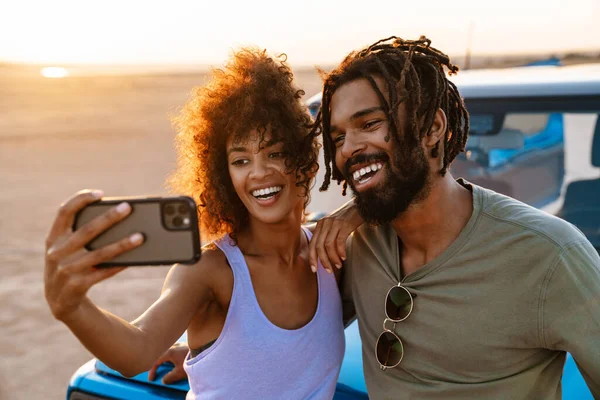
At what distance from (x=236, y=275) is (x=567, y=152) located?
2.36 m

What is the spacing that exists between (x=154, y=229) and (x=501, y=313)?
0.99 metres

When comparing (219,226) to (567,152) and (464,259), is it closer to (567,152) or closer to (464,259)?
(464,259)

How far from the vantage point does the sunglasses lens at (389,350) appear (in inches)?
79.4

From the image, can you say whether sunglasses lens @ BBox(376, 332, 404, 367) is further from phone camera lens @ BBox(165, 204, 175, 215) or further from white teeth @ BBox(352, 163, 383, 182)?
phone camera lens @ BBox(165, 204, 175, 215)

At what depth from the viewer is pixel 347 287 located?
2.35m

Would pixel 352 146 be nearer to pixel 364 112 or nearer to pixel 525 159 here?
pixel 364 112

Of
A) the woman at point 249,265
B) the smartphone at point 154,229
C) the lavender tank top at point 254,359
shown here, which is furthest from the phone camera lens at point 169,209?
the lavender tank top at point 254,359

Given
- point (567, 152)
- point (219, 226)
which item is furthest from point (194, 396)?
point (567, 152)

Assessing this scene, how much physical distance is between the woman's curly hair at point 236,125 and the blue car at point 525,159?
2.07 feet

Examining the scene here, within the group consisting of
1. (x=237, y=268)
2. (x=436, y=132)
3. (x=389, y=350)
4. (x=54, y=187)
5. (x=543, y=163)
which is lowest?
(x=54, y=187)

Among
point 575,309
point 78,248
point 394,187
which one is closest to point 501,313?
point 575,309

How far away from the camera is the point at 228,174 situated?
229 centimetres

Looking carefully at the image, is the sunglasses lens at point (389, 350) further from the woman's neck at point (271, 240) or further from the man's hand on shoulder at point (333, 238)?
the woman's neck at point (271, 240)

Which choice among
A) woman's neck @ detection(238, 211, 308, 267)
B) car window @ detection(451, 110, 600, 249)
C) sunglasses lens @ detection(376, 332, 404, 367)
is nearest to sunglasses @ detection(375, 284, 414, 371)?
sunglasses lens @ detection(376, 332, 404, 367)
